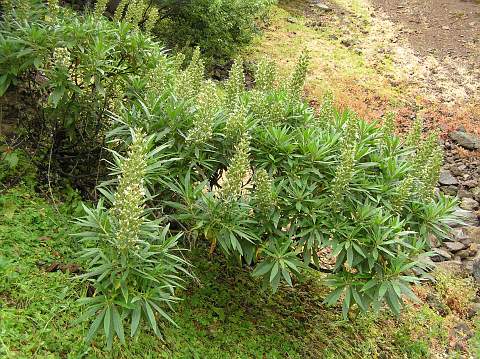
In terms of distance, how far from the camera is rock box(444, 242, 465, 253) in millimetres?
8695

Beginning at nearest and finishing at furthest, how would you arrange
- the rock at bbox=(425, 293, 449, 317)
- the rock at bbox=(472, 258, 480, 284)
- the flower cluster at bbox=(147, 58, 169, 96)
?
the flower cluster at bbox=(147, 58, 169, 96), the rock at bbox=(425, 293, 449, 317), the rock at bbox=(472, 258, 480, 284)

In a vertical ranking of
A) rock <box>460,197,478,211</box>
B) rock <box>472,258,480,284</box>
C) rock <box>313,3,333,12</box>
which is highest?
rock <box>313,3,333,12</box>

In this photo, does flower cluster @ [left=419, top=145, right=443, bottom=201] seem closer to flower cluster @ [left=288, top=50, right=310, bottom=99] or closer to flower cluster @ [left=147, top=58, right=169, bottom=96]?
flower cluster @ [left=288, top=50, right=310, bottom=99]

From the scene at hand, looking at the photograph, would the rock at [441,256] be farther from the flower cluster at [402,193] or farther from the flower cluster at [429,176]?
the flower cluster at [402,193]

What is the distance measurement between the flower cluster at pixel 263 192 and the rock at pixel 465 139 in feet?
31.0

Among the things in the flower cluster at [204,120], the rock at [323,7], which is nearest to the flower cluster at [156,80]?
the flower cluster at [204,120]

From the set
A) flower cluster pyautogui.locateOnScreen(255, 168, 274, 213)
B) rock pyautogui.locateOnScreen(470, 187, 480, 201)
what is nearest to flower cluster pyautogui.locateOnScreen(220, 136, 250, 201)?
flower cluster pyautogui.locateOnScreen(255, 168, 274, 213)

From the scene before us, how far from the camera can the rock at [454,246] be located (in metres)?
8.70

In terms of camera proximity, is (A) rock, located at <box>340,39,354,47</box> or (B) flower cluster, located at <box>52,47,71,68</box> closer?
(B) flower cluster, located at <box>52,47,71,68</box>

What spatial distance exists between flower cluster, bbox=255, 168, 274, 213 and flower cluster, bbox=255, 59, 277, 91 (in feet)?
5.02

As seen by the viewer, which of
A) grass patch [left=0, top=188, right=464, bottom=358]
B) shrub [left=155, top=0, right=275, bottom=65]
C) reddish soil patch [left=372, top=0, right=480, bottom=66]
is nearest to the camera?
grass patch [left=0, top=188, right=464, bottom=358]

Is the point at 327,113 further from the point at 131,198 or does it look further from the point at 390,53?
the point at 390,53

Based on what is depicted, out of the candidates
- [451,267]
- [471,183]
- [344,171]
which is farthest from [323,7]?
[344,171]

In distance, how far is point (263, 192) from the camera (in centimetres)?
402
